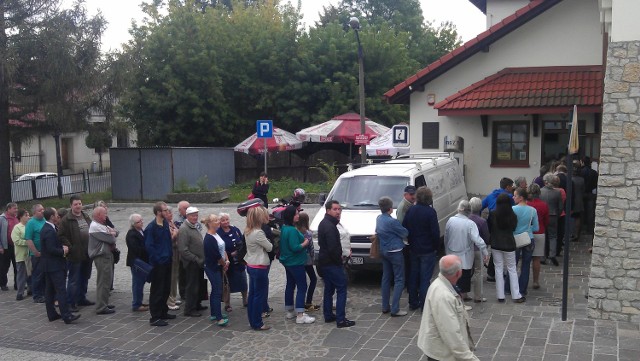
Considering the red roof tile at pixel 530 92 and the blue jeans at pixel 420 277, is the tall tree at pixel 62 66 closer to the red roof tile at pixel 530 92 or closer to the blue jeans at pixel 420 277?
the red roof tile at pixel 530 92

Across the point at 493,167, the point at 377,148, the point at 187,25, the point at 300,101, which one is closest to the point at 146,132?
the point at 187,25

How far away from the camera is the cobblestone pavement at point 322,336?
788 centimetres

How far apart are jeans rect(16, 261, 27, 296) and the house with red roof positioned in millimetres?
11531

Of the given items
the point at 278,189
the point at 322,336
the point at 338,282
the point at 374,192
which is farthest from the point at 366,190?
the point at 278,189

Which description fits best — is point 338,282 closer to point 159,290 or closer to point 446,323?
point 159,290

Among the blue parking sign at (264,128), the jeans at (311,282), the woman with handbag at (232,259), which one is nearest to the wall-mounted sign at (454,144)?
the blue parking sign at (264,128)

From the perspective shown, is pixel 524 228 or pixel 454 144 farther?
pixel 454 144

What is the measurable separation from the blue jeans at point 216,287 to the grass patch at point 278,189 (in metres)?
14.3

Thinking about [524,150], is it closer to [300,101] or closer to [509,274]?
[509,274]

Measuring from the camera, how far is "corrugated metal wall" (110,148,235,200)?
949 inches

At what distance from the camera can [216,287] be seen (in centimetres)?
911

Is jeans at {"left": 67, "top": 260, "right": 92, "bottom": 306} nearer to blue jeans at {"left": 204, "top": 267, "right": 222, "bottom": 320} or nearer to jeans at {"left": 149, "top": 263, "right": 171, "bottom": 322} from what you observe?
jeans at {"left": 149, "top": 263, "right": 171, "bottom": 322}

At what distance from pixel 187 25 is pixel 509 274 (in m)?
24.7

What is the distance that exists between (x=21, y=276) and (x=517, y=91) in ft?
42.9
